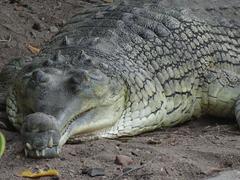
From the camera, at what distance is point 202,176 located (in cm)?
414

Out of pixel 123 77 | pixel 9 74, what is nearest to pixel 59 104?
pixel 123 77

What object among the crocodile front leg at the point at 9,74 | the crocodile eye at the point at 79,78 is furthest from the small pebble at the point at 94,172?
the crocodile front leg at the point at 9,74

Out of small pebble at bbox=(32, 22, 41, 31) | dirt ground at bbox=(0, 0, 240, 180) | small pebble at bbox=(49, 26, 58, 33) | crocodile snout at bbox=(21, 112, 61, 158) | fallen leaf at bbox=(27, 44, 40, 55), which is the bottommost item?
dirt ground at bbox=(0, 0, 240, 180)

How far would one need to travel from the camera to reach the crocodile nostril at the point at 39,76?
4.78 metres

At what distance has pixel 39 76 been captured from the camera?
4805mm

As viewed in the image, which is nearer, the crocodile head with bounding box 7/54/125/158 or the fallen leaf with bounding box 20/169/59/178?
the fallen leaf with bounding box 20/169/59/178

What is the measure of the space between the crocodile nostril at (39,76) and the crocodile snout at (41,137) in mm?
447

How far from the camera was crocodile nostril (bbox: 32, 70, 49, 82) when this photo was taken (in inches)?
188

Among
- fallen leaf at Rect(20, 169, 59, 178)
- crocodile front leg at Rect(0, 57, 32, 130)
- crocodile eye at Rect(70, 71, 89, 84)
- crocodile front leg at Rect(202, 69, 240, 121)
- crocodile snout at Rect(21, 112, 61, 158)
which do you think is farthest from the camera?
crocodile front leg at Rect(202, 69, 240, 121)

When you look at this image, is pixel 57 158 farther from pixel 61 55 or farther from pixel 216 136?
pixel 216 136

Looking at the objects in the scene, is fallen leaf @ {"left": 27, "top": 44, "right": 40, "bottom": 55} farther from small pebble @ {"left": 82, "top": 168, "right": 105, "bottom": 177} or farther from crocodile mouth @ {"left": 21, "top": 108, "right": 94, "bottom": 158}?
small pebble @ {"left": 82, "top": 168, "right": 105, "bottom": 177}

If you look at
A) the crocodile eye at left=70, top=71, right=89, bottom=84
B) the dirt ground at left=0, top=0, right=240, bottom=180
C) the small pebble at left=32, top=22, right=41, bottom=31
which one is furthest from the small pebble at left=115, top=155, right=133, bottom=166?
the small pebble at left=32, top=22, right=41, bottom=31

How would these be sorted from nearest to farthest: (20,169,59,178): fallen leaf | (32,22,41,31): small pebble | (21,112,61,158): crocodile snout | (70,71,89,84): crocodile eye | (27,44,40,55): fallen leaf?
(20,169,59,178): fallen leaf → (21,112,61,158): crocodile snout → (70,71,89,84): crocodile eye → (27,44,40,55): fallen leaf → (32,22,41,31): small pebble

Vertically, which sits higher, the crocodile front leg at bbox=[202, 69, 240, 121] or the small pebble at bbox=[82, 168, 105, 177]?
the crocodile front leg at bbox=[202, 69, 240, 121]
